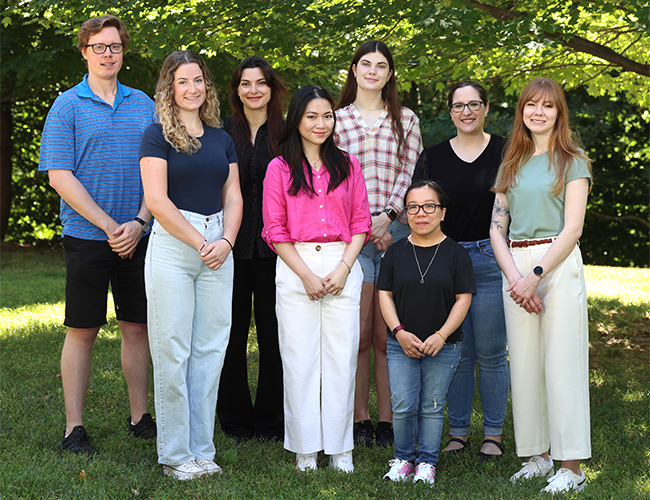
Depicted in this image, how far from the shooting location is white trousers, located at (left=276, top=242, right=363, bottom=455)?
3.49 metres

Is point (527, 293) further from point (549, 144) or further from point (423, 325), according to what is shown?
point (549, 144)

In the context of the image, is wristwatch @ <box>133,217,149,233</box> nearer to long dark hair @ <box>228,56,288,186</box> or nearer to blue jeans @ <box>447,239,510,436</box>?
long dark hair @ <box>228,56,288,186</box>

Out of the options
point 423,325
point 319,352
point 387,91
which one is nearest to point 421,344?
point 423,325

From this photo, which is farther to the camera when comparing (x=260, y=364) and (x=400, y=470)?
(x=260, y=364)

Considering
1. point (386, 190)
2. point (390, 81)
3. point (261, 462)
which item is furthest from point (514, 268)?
point (261, 462)

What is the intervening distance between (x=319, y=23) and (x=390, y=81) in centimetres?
176

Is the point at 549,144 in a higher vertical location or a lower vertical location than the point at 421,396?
higher

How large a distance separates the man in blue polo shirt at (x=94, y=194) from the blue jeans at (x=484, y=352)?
1.96 meters

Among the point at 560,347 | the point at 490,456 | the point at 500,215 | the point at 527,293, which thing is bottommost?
the point at 490,456

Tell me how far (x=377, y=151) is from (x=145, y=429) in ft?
7.43

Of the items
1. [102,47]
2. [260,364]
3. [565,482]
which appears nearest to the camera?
[565,482]

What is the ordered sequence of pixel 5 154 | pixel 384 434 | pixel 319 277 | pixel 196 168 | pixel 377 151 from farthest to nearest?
1. pixel 5 154
2. pixel 384 434
3. pixel 377 151
4. pixel 319 277
5. pixel 196 168

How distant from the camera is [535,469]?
11.4 feet

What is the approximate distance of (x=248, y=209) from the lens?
393cm
